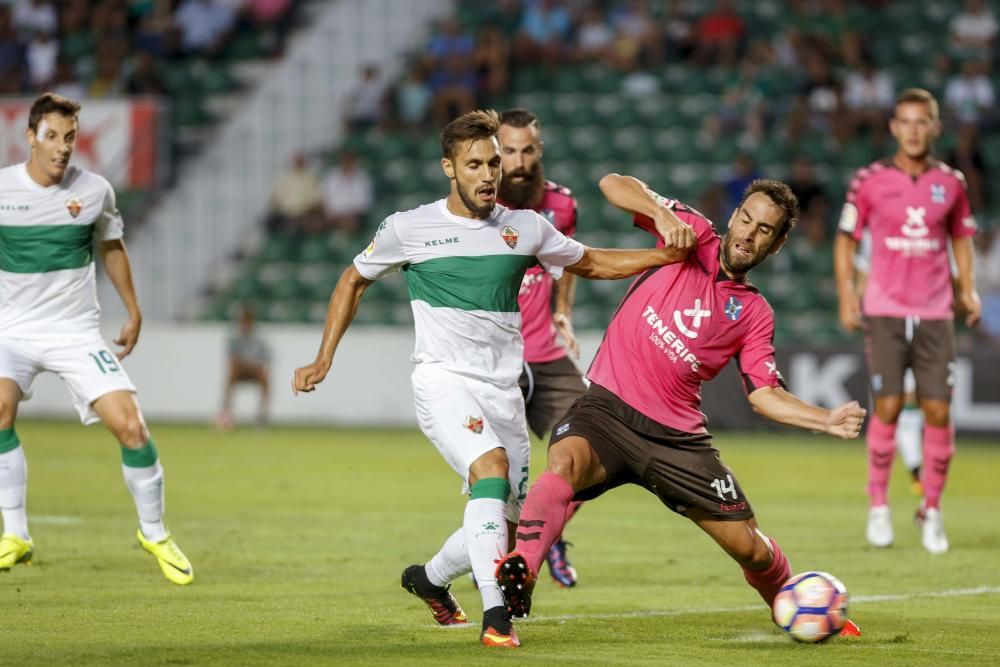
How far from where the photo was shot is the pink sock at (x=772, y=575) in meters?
7.78

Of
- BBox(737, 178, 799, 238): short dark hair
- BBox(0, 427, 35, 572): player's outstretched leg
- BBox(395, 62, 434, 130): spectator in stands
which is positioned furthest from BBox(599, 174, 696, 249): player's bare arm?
BBox(395, 62, 434, 130): spectator in stands

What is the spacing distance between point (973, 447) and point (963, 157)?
4.05 meters

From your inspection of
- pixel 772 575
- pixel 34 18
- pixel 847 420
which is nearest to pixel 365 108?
pixel 34 18

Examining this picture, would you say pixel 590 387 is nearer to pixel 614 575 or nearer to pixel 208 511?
pixel 614 575

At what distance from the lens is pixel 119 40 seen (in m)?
28.8

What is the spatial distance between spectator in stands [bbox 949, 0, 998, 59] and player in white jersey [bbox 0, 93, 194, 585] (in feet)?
56.8

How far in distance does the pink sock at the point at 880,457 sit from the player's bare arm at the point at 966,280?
927 millimetres

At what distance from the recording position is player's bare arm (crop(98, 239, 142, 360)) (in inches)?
387

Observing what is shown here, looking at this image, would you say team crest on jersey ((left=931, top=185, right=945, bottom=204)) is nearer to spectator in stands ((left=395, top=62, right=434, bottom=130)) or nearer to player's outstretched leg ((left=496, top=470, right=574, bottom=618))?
player's outstretched leg ((left=496, top=470, right=574, bottom=618))

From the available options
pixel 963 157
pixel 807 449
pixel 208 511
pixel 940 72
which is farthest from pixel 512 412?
pixel 940 72

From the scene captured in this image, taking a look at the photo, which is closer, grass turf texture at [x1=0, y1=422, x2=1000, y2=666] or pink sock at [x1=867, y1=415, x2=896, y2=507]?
grass turf texture at [x1=0, y1=422, x2=1000, y2=666]

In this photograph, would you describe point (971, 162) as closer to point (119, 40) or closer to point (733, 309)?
point (119, 40)

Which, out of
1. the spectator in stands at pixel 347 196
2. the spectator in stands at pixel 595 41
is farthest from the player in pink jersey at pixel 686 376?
the spectator in stands at pixel 595 41

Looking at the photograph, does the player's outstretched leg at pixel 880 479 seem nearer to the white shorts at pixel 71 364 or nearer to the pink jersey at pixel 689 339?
the pink jersey at pixel 689 339
